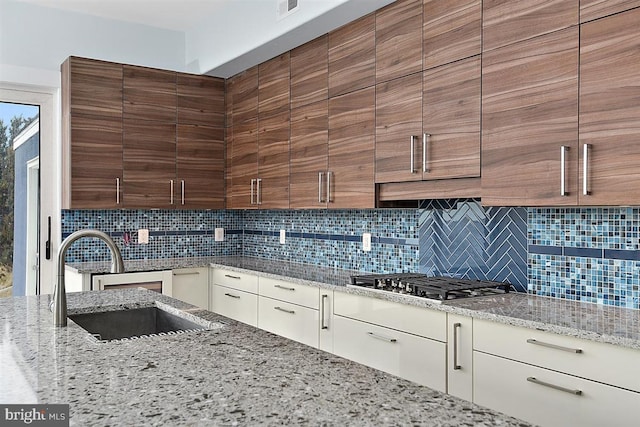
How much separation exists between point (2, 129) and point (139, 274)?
1583mm

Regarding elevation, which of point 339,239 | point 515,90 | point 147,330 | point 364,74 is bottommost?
point 147,330

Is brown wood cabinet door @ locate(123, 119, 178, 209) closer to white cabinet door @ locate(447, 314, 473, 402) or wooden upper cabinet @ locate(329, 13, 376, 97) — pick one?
wooden upper cabinet @ locate(329, 13, 376, 97)

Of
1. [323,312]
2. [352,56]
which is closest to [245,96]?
[352,56]

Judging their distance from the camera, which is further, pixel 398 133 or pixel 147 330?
pixel 398 133

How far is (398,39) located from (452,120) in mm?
637

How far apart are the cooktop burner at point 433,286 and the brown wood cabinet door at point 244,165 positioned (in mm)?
1713

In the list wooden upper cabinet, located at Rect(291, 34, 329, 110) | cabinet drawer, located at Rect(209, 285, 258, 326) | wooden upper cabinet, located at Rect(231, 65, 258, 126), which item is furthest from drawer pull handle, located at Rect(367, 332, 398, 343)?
wooden upper cabinet, located at Rect(231, 65, 258, 126)

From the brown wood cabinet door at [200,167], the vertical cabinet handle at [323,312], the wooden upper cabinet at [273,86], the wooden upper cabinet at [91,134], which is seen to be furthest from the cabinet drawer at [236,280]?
the wooden upper cabinet at [273,86]

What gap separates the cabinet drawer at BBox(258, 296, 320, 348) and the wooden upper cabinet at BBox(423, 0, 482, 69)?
5.34ft

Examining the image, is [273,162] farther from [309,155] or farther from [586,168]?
[586,168]

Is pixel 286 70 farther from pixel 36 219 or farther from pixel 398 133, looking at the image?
pixel 36 219

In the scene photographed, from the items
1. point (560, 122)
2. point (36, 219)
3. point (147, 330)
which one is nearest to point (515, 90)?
point (560, 122)

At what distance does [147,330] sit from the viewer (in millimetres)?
2248

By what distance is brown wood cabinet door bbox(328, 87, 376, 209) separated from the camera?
10.5 feet
